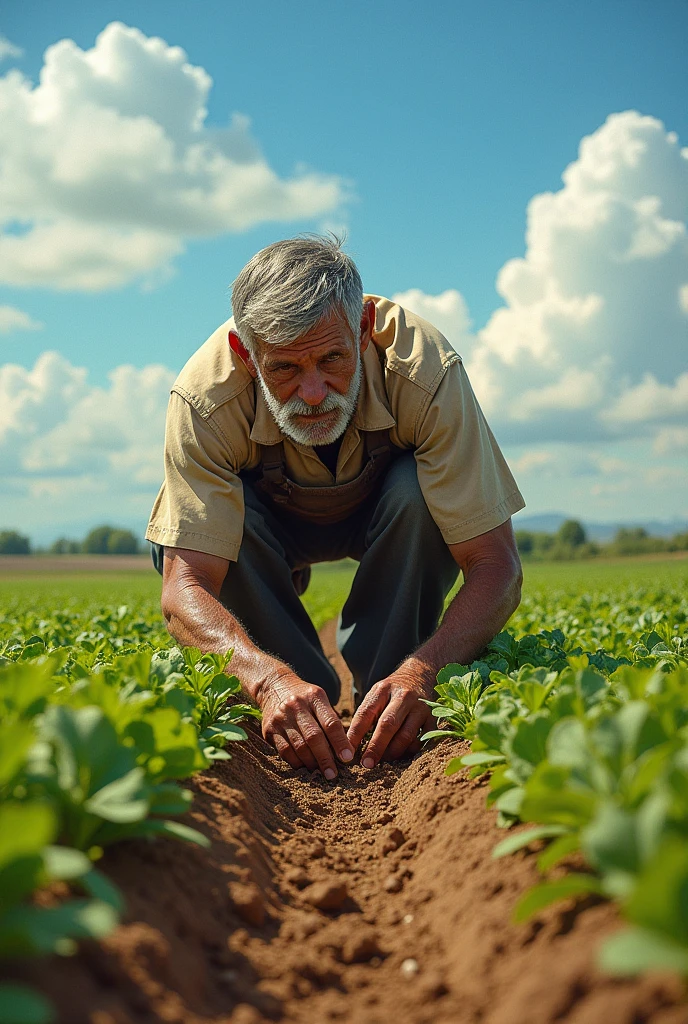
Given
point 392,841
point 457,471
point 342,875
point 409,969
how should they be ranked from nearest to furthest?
point 409,969
point 342,875
point 392,841
point 457,471

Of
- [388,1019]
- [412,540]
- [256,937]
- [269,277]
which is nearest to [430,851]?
[256,937]

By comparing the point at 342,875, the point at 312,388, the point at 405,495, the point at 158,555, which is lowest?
the point at 342,875

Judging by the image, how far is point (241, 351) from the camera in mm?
4094

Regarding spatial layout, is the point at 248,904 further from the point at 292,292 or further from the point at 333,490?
the point at 333,490

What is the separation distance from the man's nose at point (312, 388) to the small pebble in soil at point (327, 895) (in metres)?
2.19

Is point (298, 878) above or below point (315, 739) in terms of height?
below

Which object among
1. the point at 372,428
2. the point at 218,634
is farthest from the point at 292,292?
the point at 218,634

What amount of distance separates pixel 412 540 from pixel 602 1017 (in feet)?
10.0

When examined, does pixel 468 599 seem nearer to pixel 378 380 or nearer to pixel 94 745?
pixel 378 380

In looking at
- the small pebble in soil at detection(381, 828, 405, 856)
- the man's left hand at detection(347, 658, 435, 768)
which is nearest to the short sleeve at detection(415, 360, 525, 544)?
the man's left hand at detection(347, 658, 435, 768)

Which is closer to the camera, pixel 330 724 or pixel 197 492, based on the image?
pixel 330 724

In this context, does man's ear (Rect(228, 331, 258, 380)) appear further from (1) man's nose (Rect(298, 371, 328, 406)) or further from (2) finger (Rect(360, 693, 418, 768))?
(2) finger (Rect(360, 693, 418, 768))

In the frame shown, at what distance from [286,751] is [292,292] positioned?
1.97 m

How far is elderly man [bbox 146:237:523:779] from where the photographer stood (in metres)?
3.57
